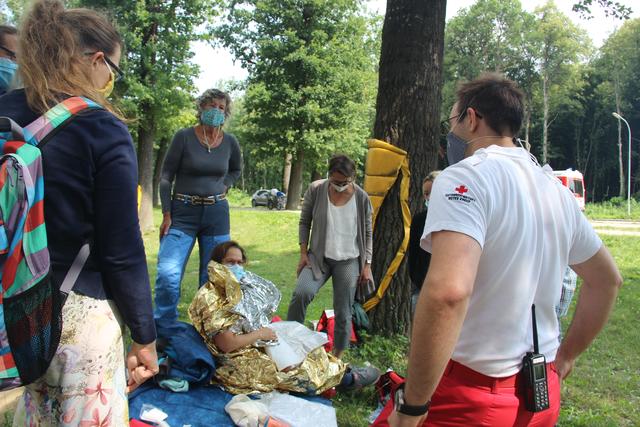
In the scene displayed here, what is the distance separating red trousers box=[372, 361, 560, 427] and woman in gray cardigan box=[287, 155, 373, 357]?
9.38 ft

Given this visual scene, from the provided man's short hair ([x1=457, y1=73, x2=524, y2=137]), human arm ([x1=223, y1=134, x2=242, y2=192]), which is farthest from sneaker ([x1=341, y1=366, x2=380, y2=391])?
man's short hair ([x1=457, y1=73, x2=524, y2=137])

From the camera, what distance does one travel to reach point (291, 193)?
26.1 meters

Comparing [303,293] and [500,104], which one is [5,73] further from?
[303,293]

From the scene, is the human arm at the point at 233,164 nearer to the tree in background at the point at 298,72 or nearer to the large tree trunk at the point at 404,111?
the large tree trunk at the point at 404,111

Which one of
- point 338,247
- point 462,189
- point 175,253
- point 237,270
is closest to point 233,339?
point 237,270

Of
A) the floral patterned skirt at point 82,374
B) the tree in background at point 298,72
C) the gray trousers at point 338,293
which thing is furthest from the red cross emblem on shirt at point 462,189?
the tree in background at point 298,72

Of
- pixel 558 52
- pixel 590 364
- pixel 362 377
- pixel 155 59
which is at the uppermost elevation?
pixel 558 52

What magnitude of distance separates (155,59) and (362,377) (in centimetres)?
1446

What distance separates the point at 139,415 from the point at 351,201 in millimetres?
2516

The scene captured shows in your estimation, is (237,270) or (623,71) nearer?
(237,270)

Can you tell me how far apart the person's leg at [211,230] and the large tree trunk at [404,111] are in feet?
5.09

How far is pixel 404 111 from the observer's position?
5.11 m

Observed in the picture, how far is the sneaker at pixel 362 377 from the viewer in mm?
4047

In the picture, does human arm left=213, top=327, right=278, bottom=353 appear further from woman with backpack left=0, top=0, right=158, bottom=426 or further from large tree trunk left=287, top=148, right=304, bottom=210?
large tree trunk left=287, top=148, right=304, bottom=210
